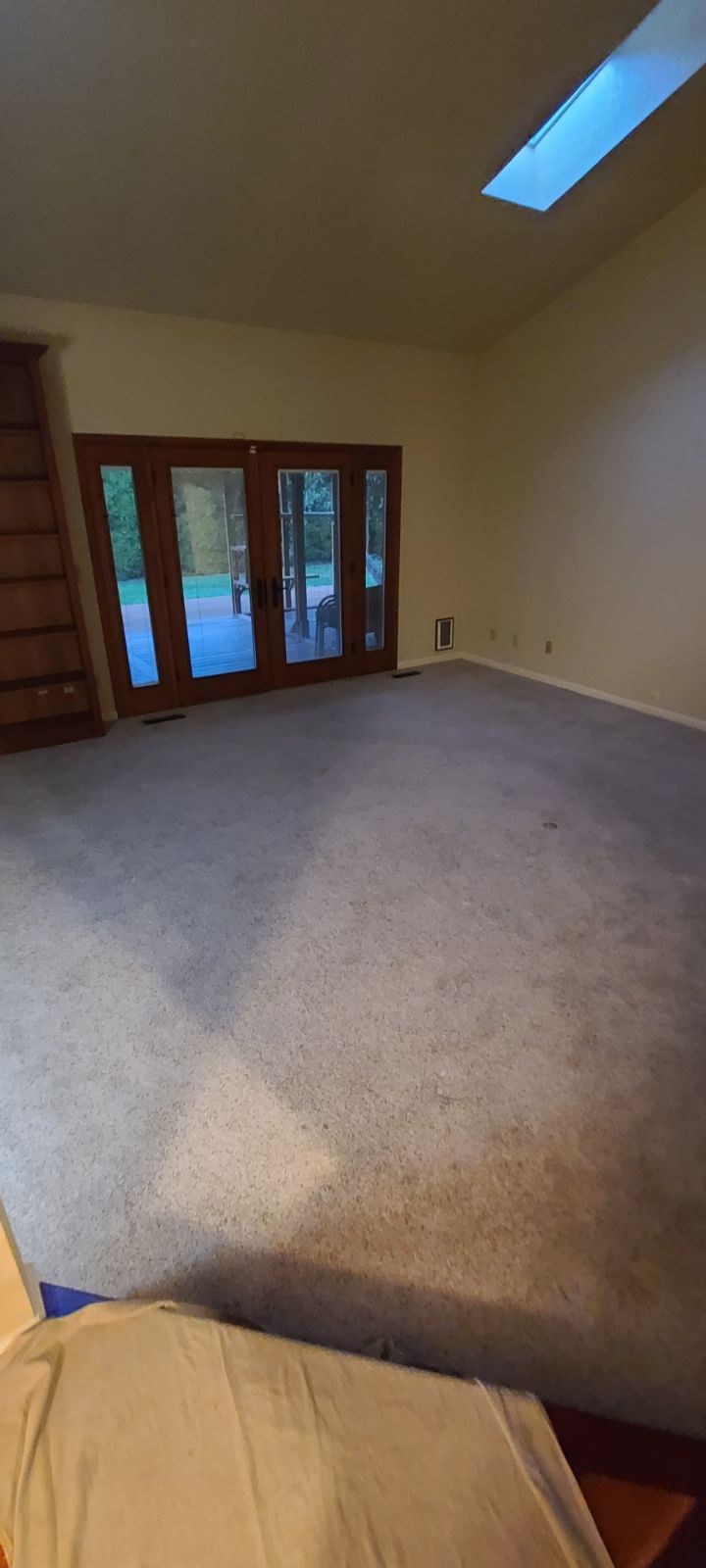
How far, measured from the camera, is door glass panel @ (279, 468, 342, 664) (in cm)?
538

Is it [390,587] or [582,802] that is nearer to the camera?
[582,802]

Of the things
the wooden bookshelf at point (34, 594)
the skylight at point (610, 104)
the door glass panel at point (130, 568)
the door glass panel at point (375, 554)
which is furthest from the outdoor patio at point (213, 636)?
the skylight at point (610, 104)

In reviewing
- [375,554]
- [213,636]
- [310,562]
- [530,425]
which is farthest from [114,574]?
[530,425]

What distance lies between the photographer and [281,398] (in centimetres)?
506

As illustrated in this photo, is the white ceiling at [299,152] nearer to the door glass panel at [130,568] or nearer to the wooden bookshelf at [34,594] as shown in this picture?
the wooden bookshelf at [34,594]

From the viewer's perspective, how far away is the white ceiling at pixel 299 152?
8.48ft

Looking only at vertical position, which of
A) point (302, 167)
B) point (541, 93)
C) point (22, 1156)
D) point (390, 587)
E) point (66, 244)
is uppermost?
point (541, 93)

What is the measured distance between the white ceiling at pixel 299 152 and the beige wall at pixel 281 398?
0.62 ft

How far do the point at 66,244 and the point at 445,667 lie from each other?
162 inches

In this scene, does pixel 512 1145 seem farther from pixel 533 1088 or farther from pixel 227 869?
pixel 227 869

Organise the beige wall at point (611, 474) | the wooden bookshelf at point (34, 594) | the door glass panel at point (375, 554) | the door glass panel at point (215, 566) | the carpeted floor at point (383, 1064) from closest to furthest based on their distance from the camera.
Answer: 1. the carpeted floor at point (383, 1064)
2. the wooden bookshelf at point (34, 594)
3. the beige wall at point (611, 474)
4. the door glass panel at point (215, 566)
5. the door glass panel at point (375, 554)

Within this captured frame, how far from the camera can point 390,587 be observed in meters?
6.04

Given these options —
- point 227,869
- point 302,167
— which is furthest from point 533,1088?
point 302,167

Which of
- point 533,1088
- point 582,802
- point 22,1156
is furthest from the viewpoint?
point 582,802
